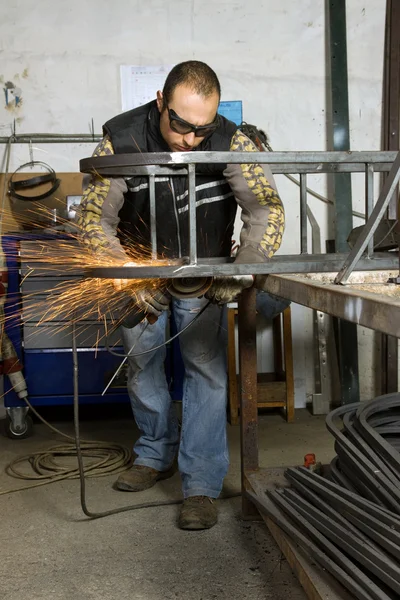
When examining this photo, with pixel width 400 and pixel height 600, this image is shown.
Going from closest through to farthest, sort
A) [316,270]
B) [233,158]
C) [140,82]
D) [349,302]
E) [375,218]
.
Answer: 1. [349,302]
2. [375,218]
3. [233,158]
4. [316,270]
5. [140,82]

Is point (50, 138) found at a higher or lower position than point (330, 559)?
higher

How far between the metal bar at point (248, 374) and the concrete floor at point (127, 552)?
0.26 meters

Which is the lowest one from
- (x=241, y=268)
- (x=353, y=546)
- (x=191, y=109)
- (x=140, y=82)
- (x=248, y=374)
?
(x=353, y=546)

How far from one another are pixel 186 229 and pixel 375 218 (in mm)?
976

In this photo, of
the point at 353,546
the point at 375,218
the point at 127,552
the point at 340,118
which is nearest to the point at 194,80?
the point at 375,218

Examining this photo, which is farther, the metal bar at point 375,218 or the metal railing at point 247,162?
the metal railing at point 247,162

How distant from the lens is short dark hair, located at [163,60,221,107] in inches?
80.5

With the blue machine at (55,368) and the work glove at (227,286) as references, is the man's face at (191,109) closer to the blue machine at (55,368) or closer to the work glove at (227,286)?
the work glove at (227,286)

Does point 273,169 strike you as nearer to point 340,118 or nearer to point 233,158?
point 233,158

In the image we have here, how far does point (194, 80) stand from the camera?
2062 millimetres

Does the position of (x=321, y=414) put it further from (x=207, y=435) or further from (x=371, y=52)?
(x=371, y=52)

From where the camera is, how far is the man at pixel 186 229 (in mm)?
2059

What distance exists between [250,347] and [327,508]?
716 mm

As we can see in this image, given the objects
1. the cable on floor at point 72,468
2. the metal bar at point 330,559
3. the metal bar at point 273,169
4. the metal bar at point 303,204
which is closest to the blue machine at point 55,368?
the cable on floor at point 72,468
